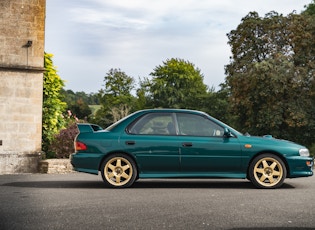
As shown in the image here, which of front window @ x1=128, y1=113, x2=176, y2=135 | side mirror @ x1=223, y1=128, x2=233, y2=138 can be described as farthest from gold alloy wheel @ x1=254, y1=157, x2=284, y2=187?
front window @ x1=128, y1=113, x2=176, y2=135

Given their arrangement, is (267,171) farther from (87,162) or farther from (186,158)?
(87,162)

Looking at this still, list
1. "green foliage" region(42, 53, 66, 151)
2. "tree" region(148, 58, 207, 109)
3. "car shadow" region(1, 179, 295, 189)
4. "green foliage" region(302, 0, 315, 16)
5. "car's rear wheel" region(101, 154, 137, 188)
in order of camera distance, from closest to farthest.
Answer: "car's rear wheel" region(101, 154, 137, 188) → "car shadow" region(1, 179, 295, 189) → "green foliage" region(42, 53, 66, 151) → "green foliage" region(302, 0, 315, 16) → "tree" region(148, 58, 207, 109)

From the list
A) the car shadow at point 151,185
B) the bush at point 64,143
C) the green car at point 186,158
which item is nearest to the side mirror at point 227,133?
the green car at point 186,158

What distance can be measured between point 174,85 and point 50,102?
207 feet

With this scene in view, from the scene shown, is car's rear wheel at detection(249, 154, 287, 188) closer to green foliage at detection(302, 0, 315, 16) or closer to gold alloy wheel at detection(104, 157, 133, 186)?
gold alloy wheel at detection(104, 157, 133, 186)

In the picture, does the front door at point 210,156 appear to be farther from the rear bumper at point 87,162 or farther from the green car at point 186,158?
the rear bumper at point 87,162

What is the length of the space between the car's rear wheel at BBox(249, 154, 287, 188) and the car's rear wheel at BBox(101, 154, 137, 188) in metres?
2.24

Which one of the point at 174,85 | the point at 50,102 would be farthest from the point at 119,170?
the point at 174,85

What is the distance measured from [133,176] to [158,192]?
827mm

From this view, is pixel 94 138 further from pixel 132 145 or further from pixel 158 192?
pixel 158 192

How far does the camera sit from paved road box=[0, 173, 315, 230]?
6.52 m

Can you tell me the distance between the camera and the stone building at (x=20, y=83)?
598 inches

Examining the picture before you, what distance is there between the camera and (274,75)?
38438 millimetres

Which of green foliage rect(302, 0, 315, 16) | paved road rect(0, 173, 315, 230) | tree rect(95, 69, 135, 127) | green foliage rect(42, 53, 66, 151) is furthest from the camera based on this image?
tree rect(95, 69, 135, 127)
